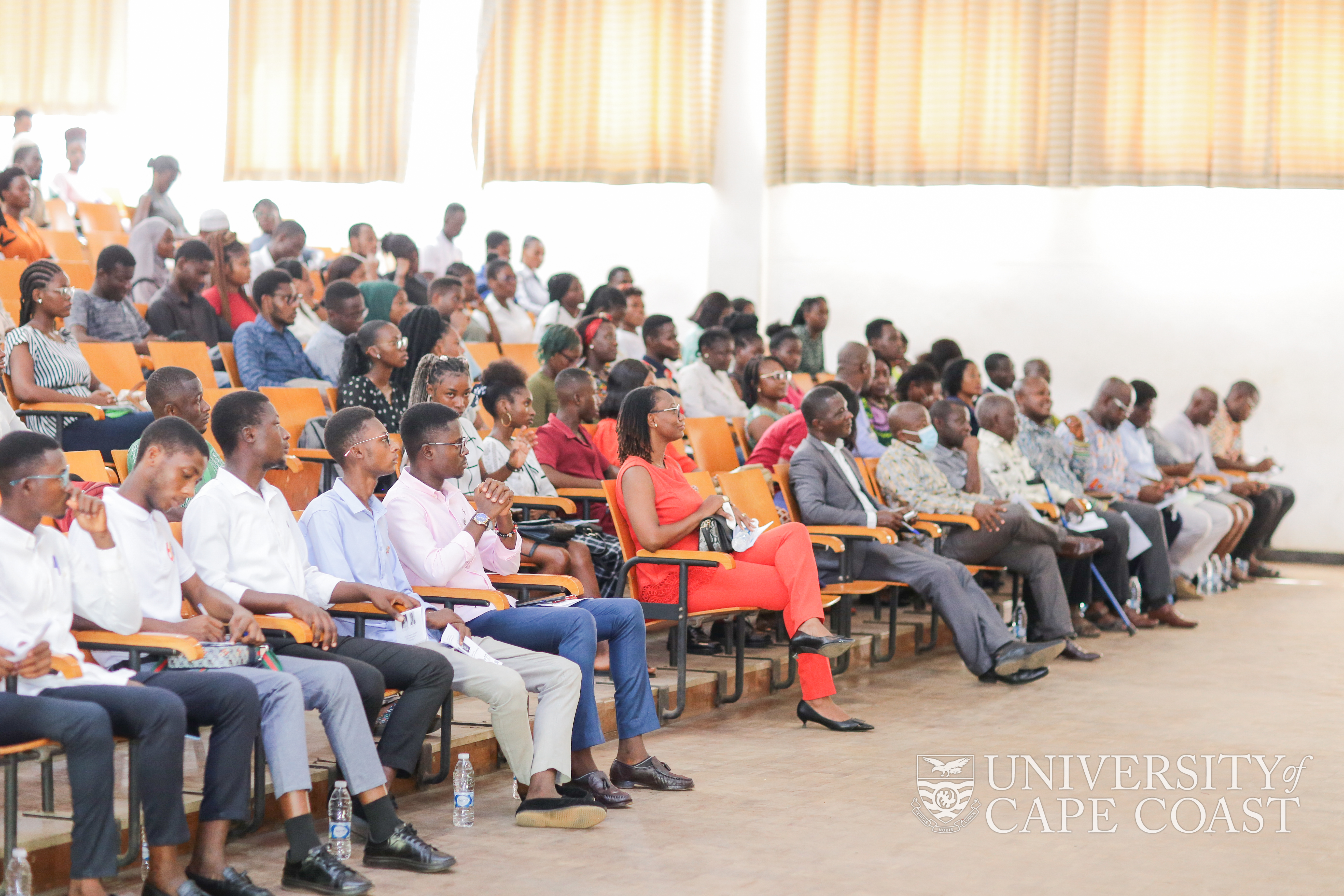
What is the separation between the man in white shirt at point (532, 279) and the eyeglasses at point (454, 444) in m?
6.26

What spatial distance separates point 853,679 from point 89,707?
11.2 feet

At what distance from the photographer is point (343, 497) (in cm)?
376

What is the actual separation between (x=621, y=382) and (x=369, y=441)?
207cm

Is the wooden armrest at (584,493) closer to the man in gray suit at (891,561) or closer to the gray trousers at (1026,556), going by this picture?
the man in gray suit at (891,561)

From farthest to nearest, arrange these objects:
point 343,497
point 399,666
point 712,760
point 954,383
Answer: point 954,383 < point 712,760 < point 343,497 < point 399,666

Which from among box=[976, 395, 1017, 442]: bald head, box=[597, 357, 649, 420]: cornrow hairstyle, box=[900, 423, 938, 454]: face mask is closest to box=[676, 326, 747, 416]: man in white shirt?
box=[900, 423, 938, 454]: face mask

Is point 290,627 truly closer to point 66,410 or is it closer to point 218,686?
point 218,686

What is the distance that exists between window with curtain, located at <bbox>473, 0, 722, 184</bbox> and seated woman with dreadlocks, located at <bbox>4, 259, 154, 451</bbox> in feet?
19.3

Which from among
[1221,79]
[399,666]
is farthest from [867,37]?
[399,666]

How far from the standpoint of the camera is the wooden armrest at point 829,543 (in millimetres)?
5215

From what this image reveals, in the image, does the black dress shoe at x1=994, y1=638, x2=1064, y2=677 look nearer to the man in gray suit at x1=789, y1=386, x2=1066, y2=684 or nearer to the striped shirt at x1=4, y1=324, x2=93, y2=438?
the man in gray suit at x1=789, y1=386, x2=1066, y2=684

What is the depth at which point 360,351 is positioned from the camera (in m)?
5.50

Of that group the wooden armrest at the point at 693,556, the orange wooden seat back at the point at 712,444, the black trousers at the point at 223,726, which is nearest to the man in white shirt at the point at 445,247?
the orange wooden seat back at the point at 712,444

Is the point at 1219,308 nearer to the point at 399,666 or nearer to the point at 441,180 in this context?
the point at 441,180
